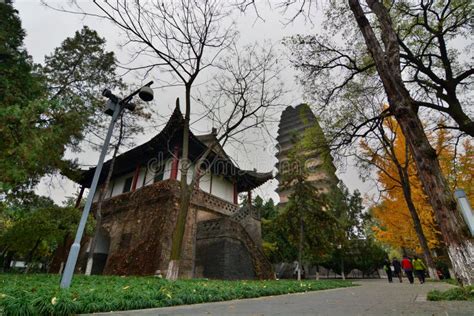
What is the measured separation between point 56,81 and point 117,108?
328 inches

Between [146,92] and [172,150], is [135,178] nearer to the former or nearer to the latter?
[172,150]

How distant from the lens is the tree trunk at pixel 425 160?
365 cm

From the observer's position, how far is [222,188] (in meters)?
17.2

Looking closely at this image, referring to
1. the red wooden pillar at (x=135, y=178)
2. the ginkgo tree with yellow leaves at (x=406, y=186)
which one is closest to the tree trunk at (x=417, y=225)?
the ginkgo tree with yellow leaves at (x=406, y=186)

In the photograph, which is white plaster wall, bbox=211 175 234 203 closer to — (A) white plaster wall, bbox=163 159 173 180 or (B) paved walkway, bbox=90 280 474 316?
(A) white plaster wall, bbox=163 159 173 180

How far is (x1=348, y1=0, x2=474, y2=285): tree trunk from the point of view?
12.0 ft

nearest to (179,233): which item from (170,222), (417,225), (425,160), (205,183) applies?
(170,222)

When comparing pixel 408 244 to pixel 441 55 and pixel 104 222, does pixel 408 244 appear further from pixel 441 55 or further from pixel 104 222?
pixel 104 222

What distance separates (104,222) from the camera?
1565cm

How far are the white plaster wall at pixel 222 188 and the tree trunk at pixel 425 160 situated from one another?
41.4ft

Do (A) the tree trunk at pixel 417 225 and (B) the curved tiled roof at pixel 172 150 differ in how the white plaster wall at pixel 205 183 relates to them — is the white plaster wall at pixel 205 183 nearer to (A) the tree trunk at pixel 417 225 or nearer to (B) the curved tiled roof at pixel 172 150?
(B) the curved tiled roof at pixel 172 150

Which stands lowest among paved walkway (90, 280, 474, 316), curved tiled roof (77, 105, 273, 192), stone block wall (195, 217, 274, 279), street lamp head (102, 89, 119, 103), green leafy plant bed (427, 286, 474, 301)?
paved walkway (90, 280, 474, 316)

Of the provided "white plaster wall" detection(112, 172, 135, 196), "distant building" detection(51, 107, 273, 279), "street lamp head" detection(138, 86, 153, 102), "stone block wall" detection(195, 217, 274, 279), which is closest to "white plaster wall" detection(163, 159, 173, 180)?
"distant building" detection(51, 107, 273, 279)

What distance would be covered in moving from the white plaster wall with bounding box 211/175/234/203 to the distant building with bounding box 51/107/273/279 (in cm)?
2
